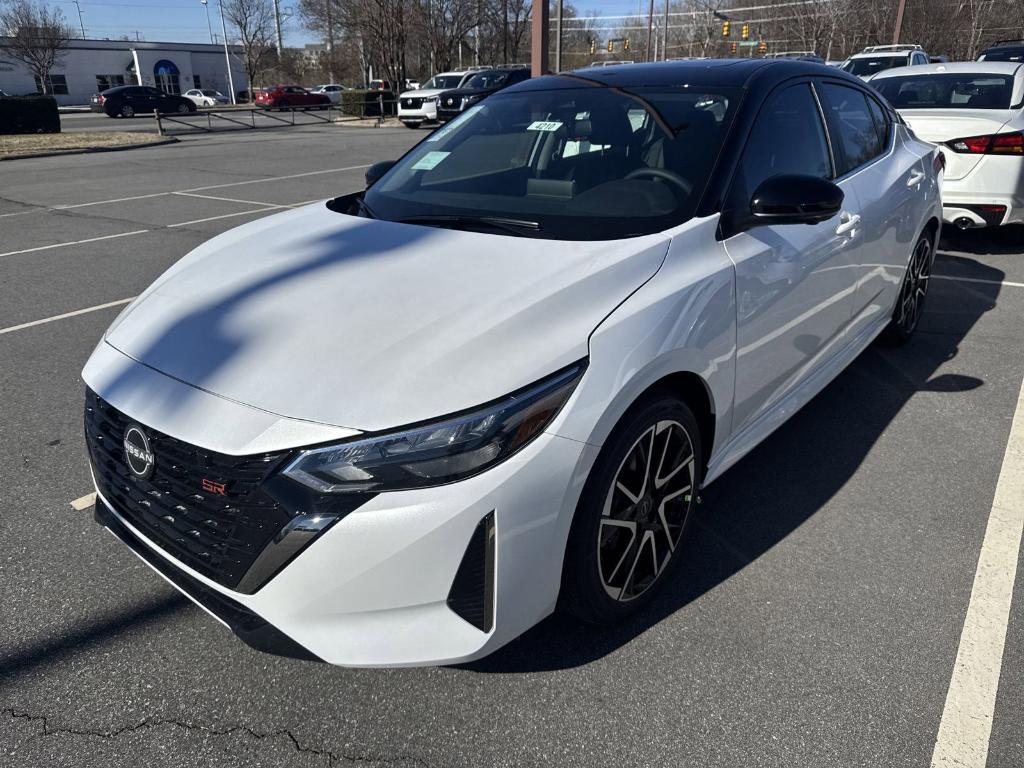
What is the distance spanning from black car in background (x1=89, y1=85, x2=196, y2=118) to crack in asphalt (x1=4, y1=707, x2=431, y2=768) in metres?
43.1

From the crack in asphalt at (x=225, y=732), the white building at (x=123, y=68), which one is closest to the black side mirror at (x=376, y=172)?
the crack in asphalt at (x=225, y=732)

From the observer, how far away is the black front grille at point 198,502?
1.86 metres

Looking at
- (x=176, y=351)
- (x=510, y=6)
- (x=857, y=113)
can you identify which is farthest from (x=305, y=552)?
(x=510, y=6)

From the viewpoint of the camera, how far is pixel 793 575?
9.05ft

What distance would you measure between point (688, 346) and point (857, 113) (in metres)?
2.52

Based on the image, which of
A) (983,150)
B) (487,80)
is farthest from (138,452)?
(487,80)

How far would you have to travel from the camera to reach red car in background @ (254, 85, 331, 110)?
44.4m

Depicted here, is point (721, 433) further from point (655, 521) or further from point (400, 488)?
point (400, 488)

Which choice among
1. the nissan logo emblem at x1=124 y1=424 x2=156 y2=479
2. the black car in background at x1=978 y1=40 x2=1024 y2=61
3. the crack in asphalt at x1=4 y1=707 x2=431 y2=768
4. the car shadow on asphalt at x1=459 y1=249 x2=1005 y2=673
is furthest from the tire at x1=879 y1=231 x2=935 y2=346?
the black car in background at x1=978 y1=40 x2=1024 y2=61

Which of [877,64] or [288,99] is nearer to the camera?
[877,64]

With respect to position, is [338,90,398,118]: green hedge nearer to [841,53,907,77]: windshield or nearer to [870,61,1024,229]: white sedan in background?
[841,53,907,77]: windshield

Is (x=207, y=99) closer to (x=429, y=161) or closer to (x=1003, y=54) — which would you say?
(x=1003, y=54)

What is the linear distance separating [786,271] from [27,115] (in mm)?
28167

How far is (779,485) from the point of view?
3371mm
